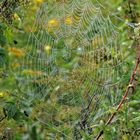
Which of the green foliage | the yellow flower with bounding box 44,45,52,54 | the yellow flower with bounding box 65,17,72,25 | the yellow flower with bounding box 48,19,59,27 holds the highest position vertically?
the yellow flower with bounding box 65,17,72,25

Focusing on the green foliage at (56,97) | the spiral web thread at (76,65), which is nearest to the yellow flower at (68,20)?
the spiral web thread at (76,65)

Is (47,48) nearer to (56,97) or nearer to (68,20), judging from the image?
(68,20)

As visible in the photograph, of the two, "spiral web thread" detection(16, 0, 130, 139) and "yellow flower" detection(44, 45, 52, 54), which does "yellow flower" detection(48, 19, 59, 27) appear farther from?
"yellow flower" detection(44, 45, 52, 54)

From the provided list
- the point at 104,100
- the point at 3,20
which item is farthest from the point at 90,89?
the point at 3,20

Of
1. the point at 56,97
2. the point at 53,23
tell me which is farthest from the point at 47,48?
the point at 56,97

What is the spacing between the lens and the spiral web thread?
9.68 ft

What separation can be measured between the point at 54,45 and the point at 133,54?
2.64ft

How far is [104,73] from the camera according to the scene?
319cm

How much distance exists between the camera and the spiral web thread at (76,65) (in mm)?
2949

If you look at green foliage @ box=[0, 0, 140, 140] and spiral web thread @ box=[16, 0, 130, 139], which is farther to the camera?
spiral web thread @ box=[16, 0, 130, 139]

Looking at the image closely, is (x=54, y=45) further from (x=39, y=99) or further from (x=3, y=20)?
(x=3, y=20)

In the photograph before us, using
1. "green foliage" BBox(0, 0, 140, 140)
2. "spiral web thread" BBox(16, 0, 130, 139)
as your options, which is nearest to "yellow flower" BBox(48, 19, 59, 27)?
"spiral web thread" BBox(16, 0, 130, 139)

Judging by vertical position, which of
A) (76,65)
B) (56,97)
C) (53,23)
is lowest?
(56,97)

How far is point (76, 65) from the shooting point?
3555 mm
